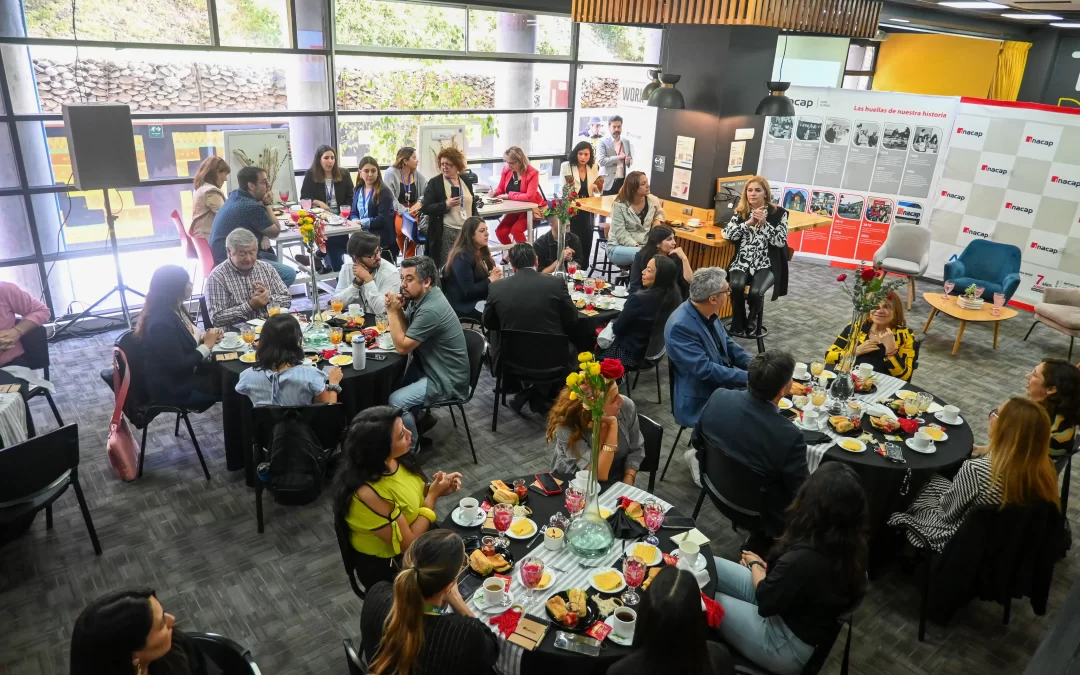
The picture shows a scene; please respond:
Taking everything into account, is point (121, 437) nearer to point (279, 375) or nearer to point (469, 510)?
point (279, 375)

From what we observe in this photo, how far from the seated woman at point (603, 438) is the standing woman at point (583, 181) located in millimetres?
4968

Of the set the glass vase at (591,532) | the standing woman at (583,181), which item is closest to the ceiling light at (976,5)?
A: the standing woman at (583,181)

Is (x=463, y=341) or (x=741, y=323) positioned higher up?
(x=463, y=341)

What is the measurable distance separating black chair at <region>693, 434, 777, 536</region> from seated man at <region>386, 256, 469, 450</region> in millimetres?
1779

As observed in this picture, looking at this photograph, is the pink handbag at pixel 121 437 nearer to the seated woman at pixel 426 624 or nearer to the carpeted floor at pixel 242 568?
the carpeted floor at pixel 242 568

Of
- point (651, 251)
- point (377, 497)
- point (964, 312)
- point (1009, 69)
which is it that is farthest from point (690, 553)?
point (1009, 69)

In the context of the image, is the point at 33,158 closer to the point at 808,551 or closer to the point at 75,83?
the point at 75,83

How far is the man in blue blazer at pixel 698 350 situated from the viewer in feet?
15.0

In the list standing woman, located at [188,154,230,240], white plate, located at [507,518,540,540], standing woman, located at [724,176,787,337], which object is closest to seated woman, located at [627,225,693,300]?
standing woman, located at [724,176,787,337]

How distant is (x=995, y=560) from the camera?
352 centimetres

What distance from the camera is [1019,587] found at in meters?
3.62

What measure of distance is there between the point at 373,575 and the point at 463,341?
1.99 m

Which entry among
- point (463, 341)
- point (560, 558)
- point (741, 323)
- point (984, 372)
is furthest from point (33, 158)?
point (984, 372)

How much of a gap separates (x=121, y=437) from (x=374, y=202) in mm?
3878
